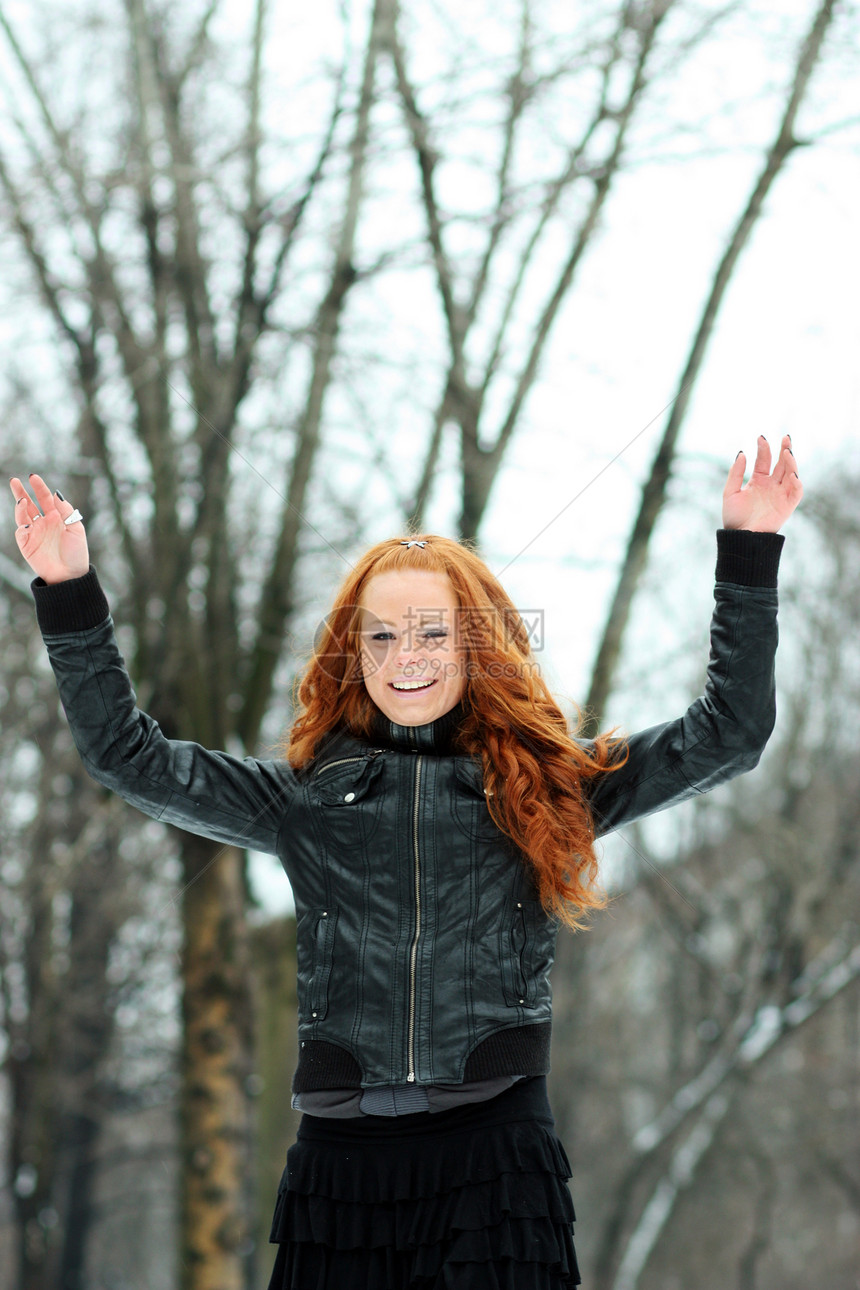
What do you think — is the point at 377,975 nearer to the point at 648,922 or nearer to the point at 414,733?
the point at 414,733

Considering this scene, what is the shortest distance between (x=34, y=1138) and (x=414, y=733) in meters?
7.59

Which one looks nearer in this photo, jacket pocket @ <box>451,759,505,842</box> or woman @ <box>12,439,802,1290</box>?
woman @ <box>12,439,802,1290</box>

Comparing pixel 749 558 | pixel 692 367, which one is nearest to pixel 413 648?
pixel 749 558

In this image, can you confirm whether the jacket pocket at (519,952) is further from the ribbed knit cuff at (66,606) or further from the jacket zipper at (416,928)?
the ribbed knit cuff at (66,606)

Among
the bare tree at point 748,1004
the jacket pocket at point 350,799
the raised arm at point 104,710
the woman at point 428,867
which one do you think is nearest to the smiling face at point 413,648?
the woman at point 428,867

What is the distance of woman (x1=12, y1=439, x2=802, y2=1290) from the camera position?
6.41 feet

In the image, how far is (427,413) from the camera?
5.98 m

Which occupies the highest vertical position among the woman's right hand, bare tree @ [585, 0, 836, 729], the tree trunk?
bare tree @ [585, 0, 836, 729]

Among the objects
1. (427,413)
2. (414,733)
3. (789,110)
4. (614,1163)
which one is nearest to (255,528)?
(427,413)

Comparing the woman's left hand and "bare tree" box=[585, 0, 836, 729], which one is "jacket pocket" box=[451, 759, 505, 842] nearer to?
the woman's left hand

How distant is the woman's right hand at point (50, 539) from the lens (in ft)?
6.68

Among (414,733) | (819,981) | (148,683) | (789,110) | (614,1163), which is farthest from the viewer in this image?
(614,1163)

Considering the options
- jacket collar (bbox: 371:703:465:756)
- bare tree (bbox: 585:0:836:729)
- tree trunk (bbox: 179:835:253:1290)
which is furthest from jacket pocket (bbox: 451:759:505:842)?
tree trunk (bbox: 179:835:253:1290)

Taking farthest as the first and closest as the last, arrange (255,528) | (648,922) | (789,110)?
(648,922)
(255,528)
(789,110)
